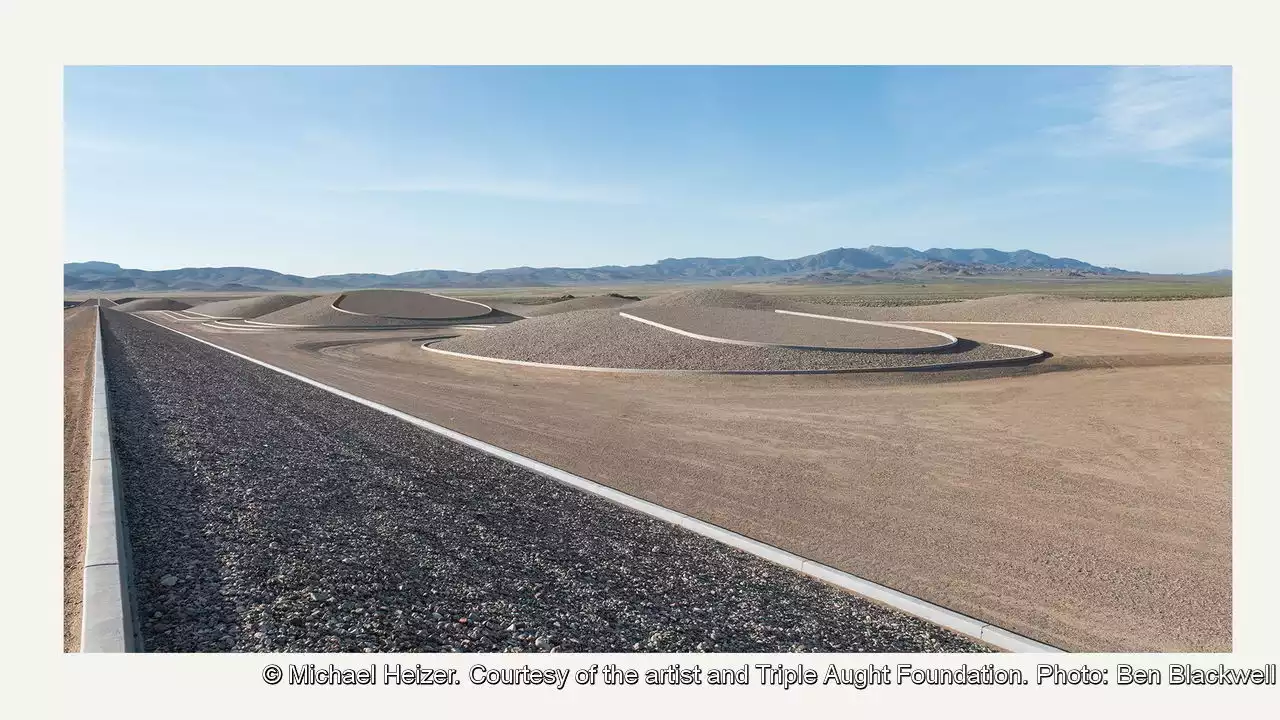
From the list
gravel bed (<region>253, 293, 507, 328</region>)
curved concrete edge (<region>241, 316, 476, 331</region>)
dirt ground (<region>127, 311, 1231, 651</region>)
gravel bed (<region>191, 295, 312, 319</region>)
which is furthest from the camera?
gravel bed (<region>191, 295, 312, 319</region>)

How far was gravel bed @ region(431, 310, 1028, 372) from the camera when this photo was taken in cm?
1856

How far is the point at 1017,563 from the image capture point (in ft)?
20.5

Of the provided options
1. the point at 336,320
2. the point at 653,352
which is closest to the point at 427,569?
the point at 653,352

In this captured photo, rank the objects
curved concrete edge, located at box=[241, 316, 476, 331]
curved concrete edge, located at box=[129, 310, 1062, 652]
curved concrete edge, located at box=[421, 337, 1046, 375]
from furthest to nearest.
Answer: curved concrete edge, located at box=[241, 316, 476, 331], curved concrete edge, located at box=[421, 337, 1046, 375], curved concrete edge, located at box=[129, 310, 1062, 652]

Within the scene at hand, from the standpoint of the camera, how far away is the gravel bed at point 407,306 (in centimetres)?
4641

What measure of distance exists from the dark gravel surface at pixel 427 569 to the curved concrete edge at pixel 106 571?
13 centimetres

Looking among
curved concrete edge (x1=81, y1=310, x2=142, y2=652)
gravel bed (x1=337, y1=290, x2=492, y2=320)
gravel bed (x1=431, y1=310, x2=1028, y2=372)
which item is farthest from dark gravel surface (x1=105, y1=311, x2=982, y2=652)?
gravel bed (x1=337, y1=290, x2=492, y2=320)

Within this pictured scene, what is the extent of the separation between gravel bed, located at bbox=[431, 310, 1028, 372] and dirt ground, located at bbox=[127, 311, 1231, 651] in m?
1.02

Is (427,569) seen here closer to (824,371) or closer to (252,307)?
(824,371)

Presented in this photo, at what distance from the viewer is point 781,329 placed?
23031 millimetres

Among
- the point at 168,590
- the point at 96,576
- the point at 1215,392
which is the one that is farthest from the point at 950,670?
the point at 1215,392

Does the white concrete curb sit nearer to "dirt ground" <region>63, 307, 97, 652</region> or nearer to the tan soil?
the tan soil

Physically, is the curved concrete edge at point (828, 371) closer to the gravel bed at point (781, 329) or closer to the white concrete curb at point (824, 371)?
the white concrete curb at point (824, 371)

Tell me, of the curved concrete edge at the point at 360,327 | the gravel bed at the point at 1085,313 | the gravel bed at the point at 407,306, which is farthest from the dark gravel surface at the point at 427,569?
the gravel bed at the point at 407,306
